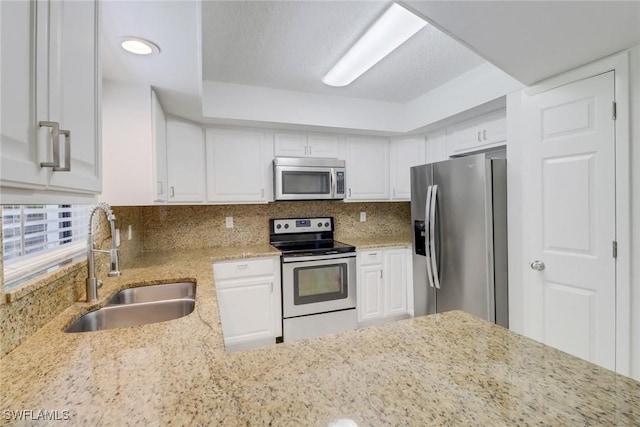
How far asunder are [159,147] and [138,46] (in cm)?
78

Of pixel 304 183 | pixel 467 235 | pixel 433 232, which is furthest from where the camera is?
pixel 304 183

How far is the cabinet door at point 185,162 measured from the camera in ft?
7.77

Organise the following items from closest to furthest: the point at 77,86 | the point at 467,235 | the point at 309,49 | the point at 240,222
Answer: the point at 77,86 → the point at 309,49 → the point at 467,235 → the point at 240,222

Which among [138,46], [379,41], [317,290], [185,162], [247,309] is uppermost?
[379,41]

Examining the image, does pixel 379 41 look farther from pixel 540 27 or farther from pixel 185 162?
pixel 185 162

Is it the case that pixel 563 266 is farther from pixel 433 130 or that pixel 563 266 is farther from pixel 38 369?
pixel 38 369

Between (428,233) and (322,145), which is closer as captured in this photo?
(428,233)

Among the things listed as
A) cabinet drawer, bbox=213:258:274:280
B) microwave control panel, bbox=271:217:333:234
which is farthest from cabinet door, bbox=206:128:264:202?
cabinet drawer, bbox=213:258:274:280

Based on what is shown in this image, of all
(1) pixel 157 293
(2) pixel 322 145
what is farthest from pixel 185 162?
(2) pixel 322 145

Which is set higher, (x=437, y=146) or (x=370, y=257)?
(x=437, y=146)

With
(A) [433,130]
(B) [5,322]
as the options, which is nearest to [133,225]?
(B) [5,322]

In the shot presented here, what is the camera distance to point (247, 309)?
2523mm

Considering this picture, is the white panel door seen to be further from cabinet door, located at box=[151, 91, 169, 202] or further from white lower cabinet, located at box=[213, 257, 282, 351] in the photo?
cabinet door, located at box=[151, 91, 169, 202]

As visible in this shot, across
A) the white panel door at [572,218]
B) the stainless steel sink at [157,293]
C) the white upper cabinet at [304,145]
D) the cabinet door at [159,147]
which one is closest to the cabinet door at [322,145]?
the white upper cabinet at [304,145]
